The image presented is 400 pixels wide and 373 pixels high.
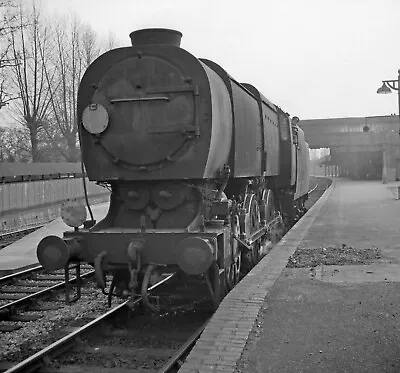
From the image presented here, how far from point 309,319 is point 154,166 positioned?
8.65ft

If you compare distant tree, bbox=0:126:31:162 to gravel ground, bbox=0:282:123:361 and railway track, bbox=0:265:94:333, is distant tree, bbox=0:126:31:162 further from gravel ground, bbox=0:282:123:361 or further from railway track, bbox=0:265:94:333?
gravel ground, bbox=0:282:123:361

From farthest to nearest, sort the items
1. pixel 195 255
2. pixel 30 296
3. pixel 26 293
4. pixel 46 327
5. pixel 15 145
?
pixel 15 145
pixel 26 293
pixel 30 296
pixel 46 327
pixel 195 255

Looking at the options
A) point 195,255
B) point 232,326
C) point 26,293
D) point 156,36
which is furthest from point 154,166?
point 26,293

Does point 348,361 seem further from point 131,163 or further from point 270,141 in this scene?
point 270,141

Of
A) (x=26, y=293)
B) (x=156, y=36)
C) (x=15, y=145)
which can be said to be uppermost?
(x=15, y=145)

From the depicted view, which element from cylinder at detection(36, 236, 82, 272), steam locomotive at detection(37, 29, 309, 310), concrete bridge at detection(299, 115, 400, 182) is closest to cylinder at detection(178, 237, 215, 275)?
steam locomotive at detection(37, 29, 309, 310)

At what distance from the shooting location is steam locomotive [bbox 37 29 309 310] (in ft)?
19.7

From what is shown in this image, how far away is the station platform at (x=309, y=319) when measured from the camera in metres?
4.15

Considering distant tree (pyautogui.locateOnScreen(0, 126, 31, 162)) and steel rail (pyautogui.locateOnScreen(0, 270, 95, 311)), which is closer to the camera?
steel rail (pyautogui.locateOnScreen(0, 270, 95, 311))

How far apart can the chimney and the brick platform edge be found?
3.29 metres

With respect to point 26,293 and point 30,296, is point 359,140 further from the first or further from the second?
point 30,296

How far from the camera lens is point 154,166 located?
6383 mm

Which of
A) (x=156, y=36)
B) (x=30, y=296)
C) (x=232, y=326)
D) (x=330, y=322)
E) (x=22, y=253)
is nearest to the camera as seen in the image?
Answer: (x=232, y=326)

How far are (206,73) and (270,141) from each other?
443 cm
